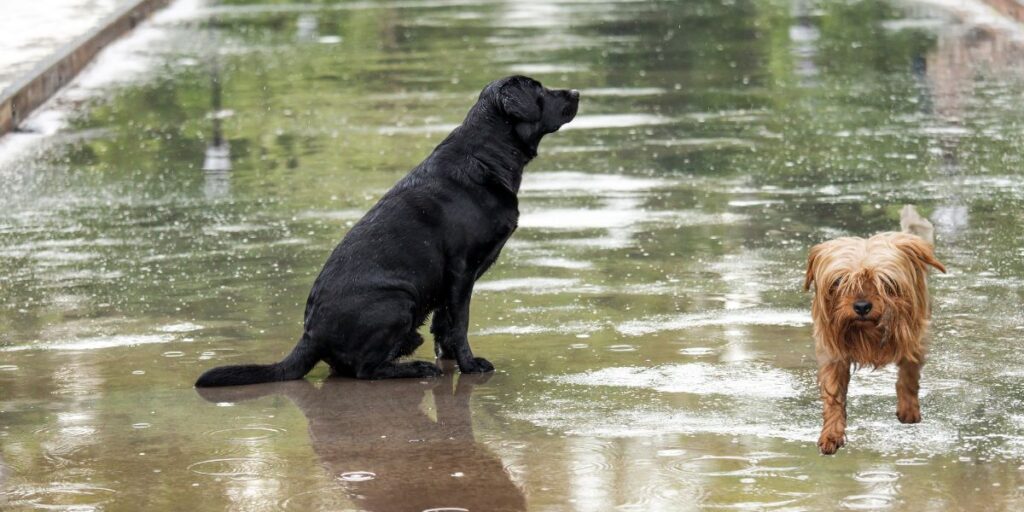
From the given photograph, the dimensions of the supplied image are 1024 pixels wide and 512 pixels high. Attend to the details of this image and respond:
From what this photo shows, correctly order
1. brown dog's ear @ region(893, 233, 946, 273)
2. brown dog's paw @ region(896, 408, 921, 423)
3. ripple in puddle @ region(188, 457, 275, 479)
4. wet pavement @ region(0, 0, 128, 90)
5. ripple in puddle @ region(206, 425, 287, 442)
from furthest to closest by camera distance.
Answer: wet pavement @ region(0, 0, 128, 90)
ripple in puddle @ region(206, 425, 287, 442)
brown dog's paw @ region(896, 408, 921, 423)
ripple in puddle @ region(188, 457, 275, 479)
brown dog's ear @ region(893, 233, 946, 273)

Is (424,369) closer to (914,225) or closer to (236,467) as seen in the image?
(236,467)

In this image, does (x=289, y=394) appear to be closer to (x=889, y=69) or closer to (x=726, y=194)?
(x=726, y=194)

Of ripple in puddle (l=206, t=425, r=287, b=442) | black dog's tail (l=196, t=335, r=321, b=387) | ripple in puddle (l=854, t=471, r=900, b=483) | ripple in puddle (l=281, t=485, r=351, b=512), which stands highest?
ripple in puddle (l=281, t=485, r=351, b=512)

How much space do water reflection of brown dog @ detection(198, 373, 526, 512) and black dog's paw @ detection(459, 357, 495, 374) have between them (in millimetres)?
47

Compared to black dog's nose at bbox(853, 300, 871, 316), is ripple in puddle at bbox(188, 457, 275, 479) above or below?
below

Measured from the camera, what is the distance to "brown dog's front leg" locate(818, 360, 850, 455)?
21.0 feet

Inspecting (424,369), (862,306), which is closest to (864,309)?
(862,306)

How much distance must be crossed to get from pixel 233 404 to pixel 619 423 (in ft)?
A: 5.22

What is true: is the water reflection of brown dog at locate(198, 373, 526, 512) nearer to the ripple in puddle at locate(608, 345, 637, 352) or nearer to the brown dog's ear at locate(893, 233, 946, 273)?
the ripple in puddle at locate(608, 345, 637, 352)

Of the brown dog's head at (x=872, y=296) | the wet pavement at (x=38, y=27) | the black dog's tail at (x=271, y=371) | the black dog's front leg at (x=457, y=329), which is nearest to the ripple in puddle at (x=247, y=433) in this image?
the black dog's tail at (x=271, y=371)

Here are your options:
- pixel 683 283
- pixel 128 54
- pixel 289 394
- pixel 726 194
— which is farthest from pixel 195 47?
pixel 289 394

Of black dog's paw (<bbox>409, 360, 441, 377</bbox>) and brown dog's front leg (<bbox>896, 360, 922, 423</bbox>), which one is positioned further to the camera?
black dog's paw (<bbox>409, 360, 441, 377</bbox>)

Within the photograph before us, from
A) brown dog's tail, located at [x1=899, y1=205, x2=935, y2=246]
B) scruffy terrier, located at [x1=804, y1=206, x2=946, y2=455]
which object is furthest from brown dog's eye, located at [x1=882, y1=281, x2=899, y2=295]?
brown dog's tail, located at [x1=899, y1=205, x2=935, y2=246]

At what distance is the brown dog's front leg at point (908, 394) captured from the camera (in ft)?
21.7
